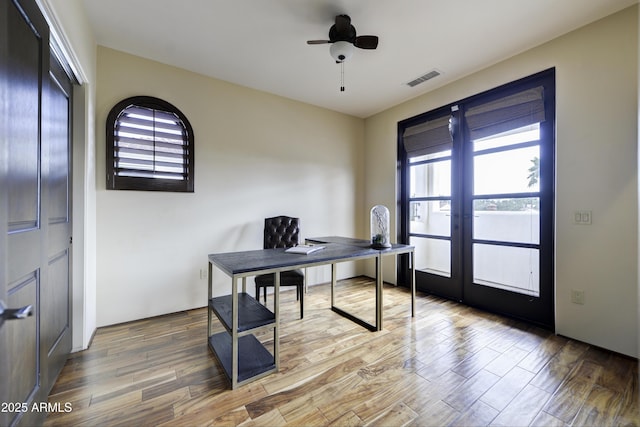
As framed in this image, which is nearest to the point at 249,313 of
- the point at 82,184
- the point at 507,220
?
the point at 82,184

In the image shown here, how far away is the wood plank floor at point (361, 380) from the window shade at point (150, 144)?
1577mm

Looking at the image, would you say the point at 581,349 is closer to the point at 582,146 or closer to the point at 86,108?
the point at 582,146

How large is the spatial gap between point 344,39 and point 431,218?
253 cm

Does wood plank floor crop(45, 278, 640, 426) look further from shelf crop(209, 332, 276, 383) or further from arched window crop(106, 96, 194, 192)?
arched window crop(106, 96, 194, 192)

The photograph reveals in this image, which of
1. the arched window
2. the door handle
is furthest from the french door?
the door handle

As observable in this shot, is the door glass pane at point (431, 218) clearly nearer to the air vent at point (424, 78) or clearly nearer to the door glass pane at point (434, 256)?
the door glass pane at point (434, 256)

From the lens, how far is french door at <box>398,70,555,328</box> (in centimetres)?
262

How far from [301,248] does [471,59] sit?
2.70 metres

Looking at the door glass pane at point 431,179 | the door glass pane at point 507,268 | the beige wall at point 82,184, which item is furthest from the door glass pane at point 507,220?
the beige wall at point 82,184

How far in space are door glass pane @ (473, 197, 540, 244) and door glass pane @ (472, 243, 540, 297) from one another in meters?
0.13

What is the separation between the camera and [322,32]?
242cm

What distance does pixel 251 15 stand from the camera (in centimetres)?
219

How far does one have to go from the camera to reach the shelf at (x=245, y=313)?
1787 mm

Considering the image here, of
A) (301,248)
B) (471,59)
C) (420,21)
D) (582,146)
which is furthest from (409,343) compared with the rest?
(471,59)
